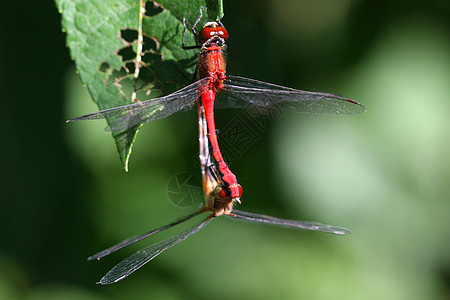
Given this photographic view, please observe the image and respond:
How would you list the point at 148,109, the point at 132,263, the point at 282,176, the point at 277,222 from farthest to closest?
the point at 282,176 → the point at 277,222 → the point at 132,263 → the point at 148,109

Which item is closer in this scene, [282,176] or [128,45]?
[128,45]

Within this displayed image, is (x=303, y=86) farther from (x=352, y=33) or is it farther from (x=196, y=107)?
(x=196, y=107)

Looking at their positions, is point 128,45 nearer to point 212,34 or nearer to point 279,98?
point 212,34

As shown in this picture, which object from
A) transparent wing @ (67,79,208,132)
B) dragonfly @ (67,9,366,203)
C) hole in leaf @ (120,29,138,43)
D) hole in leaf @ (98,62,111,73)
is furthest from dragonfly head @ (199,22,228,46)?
hole in leaf @ (98,62,111,73)

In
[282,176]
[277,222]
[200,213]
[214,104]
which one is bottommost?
[282,176]

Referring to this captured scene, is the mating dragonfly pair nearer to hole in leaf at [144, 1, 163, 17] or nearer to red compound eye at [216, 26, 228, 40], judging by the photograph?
red compound eye at [216, 26, 228, 40]

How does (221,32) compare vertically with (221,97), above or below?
above

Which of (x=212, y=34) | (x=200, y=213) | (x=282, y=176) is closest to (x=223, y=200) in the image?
(x=200, y=213)
